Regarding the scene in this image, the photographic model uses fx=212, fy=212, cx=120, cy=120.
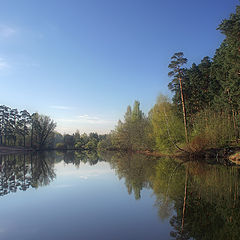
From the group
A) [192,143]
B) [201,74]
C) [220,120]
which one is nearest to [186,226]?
[192,143]

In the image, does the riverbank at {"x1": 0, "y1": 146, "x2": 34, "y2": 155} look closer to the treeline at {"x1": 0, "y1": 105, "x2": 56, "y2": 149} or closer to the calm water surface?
the treeline at {"x1": 0, "y1": 105, "x2": 56, "y2": 149}

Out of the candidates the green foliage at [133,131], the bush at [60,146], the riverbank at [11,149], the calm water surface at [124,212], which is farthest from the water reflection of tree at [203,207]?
the bush at [60,146]

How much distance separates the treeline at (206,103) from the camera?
877 inches

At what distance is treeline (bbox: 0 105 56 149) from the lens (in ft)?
212

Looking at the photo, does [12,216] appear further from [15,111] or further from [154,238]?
[15,111]

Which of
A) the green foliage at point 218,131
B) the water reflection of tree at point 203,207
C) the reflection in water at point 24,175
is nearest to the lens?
the water reflection of tree at point 203,207

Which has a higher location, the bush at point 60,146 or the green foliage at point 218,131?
the green foliage at point 218,131

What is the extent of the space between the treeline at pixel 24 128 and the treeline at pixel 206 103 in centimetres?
4285

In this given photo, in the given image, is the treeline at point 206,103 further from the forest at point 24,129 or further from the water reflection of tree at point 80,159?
the forest at point 24,129

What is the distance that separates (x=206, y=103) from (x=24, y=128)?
5661 centimetres

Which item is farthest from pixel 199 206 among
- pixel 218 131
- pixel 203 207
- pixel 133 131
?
pixel 133 131

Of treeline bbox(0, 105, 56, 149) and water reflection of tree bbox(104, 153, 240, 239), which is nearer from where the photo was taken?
water reflection of tree bbox(104, 153, 240, 239)

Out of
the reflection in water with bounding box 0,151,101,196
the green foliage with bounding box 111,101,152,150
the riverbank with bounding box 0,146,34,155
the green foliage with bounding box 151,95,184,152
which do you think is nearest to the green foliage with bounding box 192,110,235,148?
the green foliage with bounding box 151,95,184,152

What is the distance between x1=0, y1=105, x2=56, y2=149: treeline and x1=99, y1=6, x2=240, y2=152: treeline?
4285 cm
